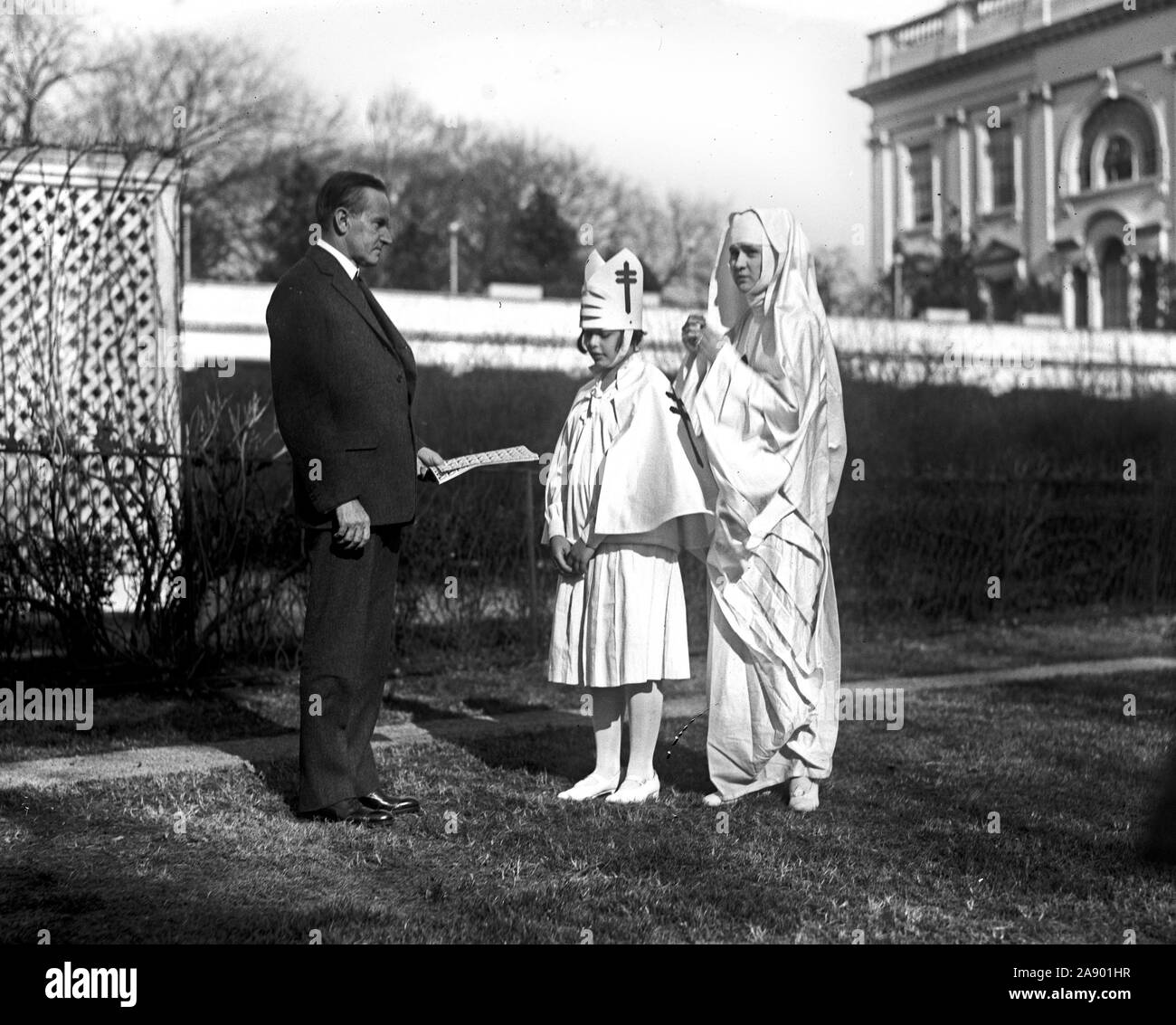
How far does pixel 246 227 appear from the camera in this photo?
44.8 meters

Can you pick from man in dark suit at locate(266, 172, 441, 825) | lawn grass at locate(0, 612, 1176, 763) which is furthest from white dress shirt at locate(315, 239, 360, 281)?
lawn grass at locate(0, 612, 1176, 763)

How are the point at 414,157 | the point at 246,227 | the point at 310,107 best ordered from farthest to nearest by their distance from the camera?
the point at 414,157, the point at 246,227, the point at 310,107

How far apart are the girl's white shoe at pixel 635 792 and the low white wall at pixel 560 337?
1583cm

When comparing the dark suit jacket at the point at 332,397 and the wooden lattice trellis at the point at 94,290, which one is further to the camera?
the wooden lattice trellis at the point at 94,290

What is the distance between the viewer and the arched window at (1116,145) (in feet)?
178

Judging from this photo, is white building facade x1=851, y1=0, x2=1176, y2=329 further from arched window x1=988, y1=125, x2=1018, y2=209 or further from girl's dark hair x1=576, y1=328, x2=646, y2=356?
girl's dark hair x1=576, y1=328, x2=646, y2=356

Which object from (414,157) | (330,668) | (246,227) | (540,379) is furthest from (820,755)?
(414,157)

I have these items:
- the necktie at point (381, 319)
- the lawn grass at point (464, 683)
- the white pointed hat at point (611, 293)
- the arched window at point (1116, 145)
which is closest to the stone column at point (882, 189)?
the arched window at point (1116, 145)

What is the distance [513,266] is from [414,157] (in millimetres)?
4903

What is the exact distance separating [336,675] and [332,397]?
98 cm

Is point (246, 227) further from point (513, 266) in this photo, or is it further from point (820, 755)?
point (820, 755)

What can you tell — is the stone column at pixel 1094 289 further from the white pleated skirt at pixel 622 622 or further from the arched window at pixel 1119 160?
the white pleated skirt at pixel 622 622

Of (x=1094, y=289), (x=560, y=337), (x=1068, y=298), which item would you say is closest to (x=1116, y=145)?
(x=1094, y=289)

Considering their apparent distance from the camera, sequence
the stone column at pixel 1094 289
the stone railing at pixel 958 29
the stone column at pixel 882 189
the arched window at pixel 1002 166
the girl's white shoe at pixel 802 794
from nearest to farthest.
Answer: the girl's white shoe at pixel 802 794, the stone column at pixel 1094 289, the stone railing at pixel 958 29, the arched window at pixel 1002 166, the stone column at pixel 882 189
